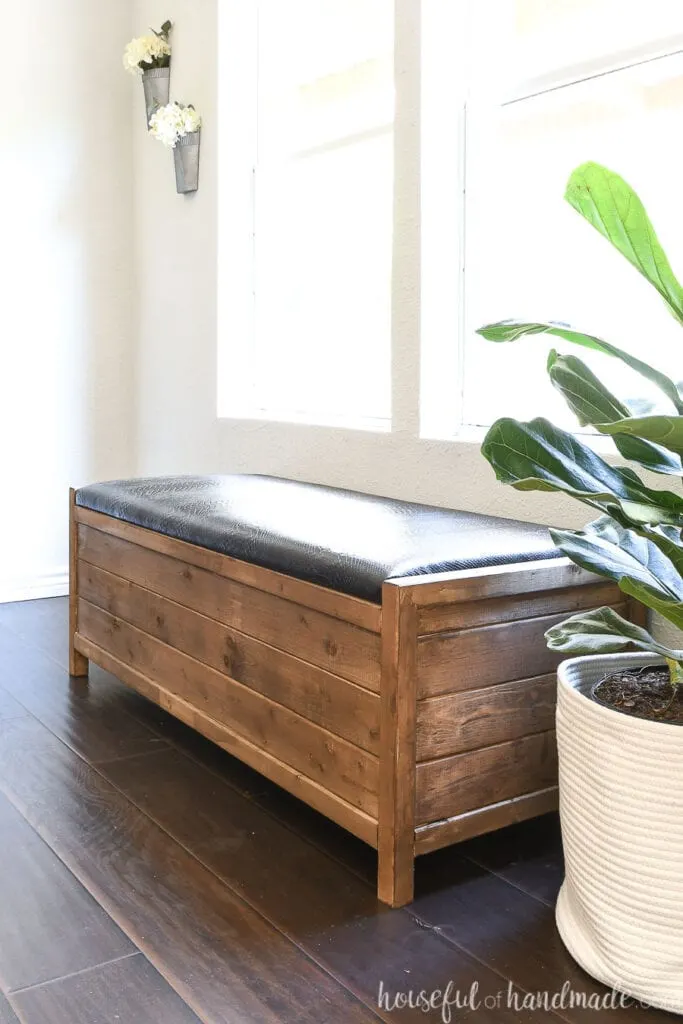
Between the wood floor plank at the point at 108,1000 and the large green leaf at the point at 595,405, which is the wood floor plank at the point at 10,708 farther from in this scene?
the large green leaf at the point at 595,405

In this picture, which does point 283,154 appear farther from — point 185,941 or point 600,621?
point 185,941

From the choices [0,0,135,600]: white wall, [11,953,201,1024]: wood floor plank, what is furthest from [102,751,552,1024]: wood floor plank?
[0,0,135,600]: white wall

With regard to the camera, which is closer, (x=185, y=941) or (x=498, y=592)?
(x=185, y=941)

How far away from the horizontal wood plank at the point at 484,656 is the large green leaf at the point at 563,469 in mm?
342

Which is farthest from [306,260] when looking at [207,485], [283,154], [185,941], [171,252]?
[185,941]

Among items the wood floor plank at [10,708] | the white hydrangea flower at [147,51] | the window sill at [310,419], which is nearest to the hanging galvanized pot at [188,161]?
the white hydrangea flower at [147,51]

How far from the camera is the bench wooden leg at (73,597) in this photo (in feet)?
9.50

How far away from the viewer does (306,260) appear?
3357 millimetres

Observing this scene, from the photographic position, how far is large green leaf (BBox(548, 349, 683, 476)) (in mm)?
1438

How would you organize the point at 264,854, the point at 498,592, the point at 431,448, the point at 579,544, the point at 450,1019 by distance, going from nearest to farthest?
the point at 450,1019 → the point at 579,544 → the point at 498,592 → the point at 264,854 → the point at 431,448

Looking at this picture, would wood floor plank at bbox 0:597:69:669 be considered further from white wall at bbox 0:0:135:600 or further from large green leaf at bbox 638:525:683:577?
large green leaf at bbox 638:525:683:577

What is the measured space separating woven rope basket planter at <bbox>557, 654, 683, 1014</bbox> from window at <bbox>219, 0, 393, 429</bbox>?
1730 mm

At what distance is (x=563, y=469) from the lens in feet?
4.75

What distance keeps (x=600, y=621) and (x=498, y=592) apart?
0.22 m
